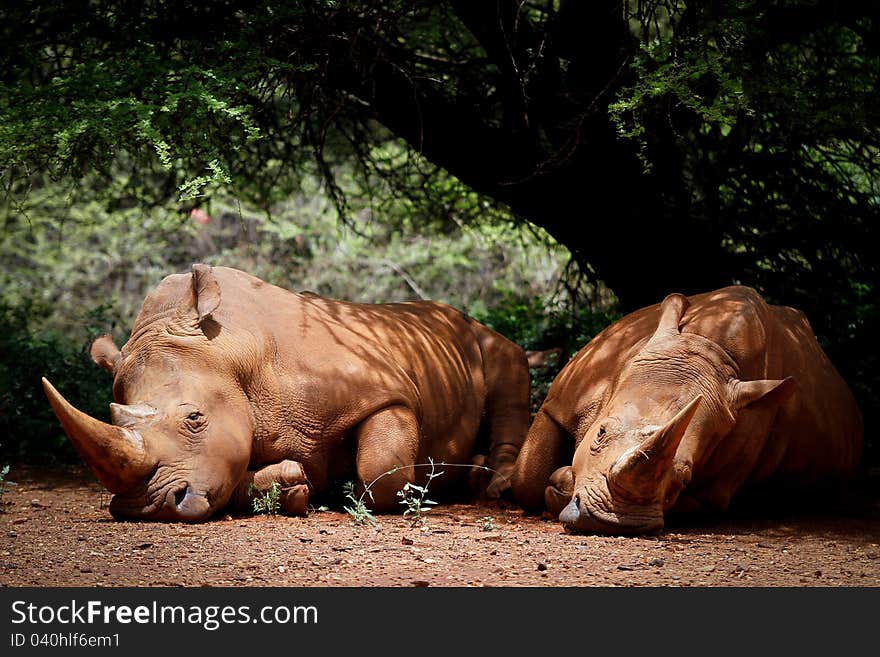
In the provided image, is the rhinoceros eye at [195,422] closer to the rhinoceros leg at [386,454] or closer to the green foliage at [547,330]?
the rhinoceros leg at [386,454]

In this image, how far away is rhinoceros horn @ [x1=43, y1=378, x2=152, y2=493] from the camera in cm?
578

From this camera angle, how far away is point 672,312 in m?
6.88

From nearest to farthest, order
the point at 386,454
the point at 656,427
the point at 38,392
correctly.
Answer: the point at 656,427 → the point at 386,454 → the point at 38,392

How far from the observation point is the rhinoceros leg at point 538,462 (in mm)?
7004

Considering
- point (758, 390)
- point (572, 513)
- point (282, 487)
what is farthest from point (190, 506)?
point (758, 390)

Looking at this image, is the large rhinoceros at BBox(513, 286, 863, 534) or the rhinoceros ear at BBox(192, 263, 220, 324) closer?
the large rhinoceros at BBox(513, 286, 863, 534)

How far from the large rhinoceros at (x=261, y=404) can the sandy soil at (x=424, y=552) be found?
0.25 m

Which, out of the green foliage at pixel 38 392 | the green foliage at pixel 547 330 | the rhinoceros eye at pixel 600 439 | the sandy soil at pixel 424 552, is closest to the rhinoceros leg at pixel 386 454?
the sandy soil at pixel 424 552

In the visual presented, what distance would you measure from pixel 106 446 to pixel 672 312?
3327mm

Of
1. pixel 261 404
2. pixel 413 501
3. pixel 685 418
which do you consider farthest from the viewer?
pixel 261 404

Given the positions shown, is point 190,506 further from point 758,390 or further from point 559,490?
point 758,390

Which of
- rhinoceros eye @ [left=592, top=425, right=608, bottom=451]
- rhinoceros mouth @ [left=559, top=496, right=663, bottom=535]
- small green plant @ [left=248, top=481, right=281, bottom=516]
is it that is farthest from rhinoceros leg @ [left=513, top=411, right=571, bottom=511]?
small green plant @ [left=248, top=481, right=281, bottom=516]

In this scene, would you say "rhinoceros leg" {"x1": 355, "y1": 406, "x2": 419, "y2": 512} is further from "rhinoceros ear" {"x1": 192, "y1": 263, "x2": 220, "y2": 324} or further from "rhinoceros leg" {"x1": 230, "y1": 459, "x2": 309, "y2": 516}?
"rhinoceros ear" {"x1": 192, "y1": 263, "x2": 220, "y2": 324}

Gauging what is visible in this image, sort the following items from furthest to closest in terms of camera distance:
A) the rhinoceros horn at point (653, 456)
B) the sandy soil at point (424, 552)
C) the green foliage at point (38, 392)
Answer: the green foliage at point (38, 392)
the rhinoceros horn at point (653, 456)
the sandy soil at point (424, 552)
